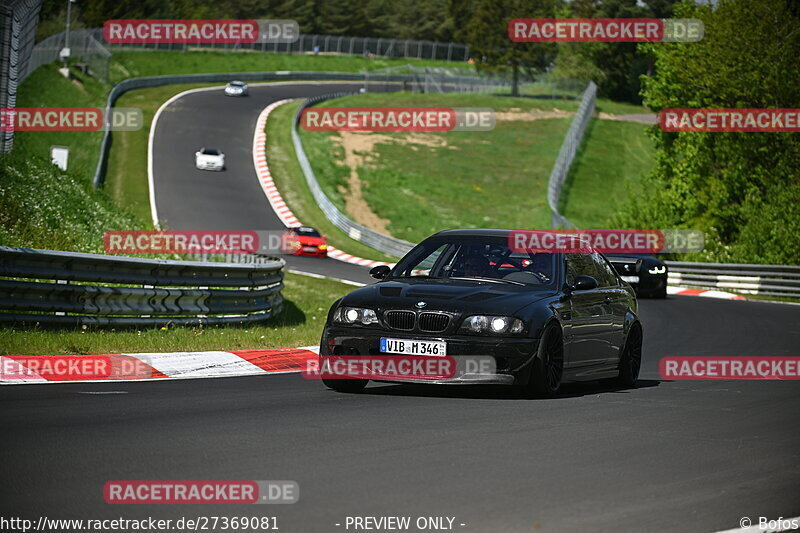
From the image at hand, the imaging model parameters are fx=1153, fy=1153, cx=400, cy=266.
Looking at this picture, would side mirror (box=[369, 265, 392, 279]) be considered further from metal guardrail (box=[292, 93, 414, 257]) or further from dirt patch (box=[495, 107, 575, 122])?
dirt patch (box=[495, 107, 575, 122])

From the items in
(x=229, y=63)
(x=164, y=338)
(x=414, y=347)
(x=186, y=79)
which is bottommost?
(x=164, y=338)

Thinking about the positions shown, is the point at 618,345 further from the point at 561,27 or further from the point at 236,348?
the point at 561,27

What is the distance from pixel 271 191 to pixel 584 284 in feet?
144

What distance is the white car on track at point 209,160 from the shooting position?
5581 cm

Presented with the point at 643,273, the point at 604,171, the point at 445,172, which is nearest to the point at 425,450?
the point at 643,273

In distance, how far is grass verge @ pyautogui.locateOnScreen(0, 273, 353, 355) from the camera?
1164 centimetres

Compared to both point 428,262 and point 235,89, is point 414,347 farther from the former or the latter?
point 235,89

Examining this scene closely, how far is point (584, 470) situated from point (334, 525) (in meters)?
2.04

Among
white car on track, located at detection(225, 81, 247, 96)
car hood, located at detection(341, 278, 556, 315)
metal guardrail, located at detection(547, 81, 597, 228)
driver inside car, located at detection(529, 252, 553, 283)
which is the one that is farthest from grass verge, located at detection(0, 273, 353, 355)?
white car on track, located at detection(225, 81, 247, 96)

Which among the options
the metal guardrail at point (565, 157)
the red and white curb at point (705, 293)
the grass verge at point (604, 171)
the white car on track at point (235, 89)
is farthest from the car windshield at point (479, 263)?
the white car on track at point (235, 89)

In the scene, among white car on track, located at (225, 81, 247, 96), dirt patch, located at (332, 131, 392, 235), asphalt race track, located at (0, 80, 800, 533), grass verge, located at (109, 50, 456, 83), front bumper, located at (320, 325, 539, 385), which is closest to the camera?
asphalt race track, located at (0, 80, 800, 533)

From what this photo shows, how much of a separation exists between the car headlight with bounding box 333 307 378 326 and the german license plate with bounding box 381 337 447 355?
29 centimetres

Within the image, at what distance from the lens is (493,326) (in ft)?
31.3

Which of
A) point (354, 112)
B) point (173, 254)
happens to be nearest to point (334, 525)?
point (173, 254)
